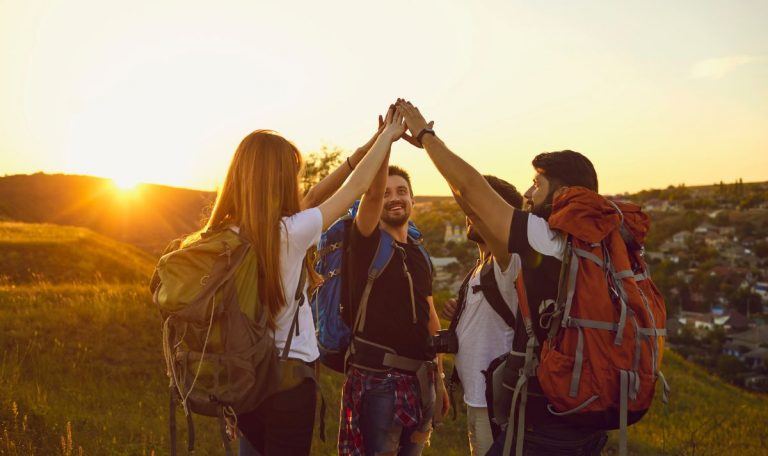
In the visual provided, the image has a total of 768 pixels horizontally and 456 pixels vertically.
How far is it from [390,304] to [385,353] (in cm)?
32

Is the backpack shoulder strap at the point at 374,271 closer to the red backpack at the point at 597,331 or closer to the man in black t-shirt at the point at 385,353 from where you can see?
the man in black t-shirt at the point at 385,353

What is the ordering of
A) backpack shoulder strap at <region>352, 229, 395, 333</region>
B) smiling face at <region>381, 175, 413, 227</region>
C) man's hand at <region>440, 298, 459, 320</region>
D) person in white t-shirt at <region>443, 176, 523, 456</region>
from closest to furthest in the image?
person in white t-shirt at <region>443, 176, 523, 456</region> < backpack shoulder strap at <region>352, 229, 395, 333</region> < man's hand at <region>440, 298, 459, 320</region> < smiling face at <region>381, 175, 413, 227</region>

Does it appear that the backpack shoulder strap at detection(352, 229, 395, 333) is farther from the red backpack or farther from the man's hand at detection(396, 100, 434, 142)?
the red backpack

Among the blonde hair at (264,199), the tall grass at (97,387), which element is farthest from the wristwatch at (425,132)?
the tall grass at (97,387)

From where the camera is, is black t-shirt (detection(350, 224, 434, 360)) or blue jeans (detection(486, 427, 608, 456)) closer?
blue jeans (detection(486, 427, 608, 456))

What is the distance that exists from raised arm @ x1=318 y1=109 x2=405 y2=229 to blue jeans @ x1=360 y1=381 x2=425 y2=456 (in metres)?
1.38

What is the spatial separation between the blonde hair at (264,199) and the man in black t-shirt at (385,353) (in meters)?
0.99

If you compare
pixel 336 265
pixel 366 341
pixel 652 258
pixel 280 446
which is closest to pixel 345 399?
pixel 366 341

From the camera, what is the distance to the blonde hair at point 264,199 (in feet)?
9.05

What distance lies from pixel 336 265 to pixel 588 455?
6.53 feet

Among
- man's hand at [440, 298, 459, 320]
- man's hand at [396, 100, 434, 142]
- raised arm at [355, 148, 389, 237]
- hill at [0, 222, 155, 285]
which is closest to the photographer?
man's hand at [396, 100, 434, 142]

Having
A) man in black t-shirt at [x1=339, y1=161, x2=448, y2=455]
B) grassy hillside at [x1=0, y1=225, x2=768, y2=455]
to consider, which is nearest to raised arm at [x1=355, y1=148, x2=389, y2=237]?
man in black t-shirt at [x1=339, y1=161, x2=448, y2=455]

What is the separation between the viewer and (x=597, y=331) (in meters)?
2.55

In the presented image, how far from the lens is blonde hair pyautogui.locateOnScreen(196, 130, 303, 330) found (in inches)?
109
